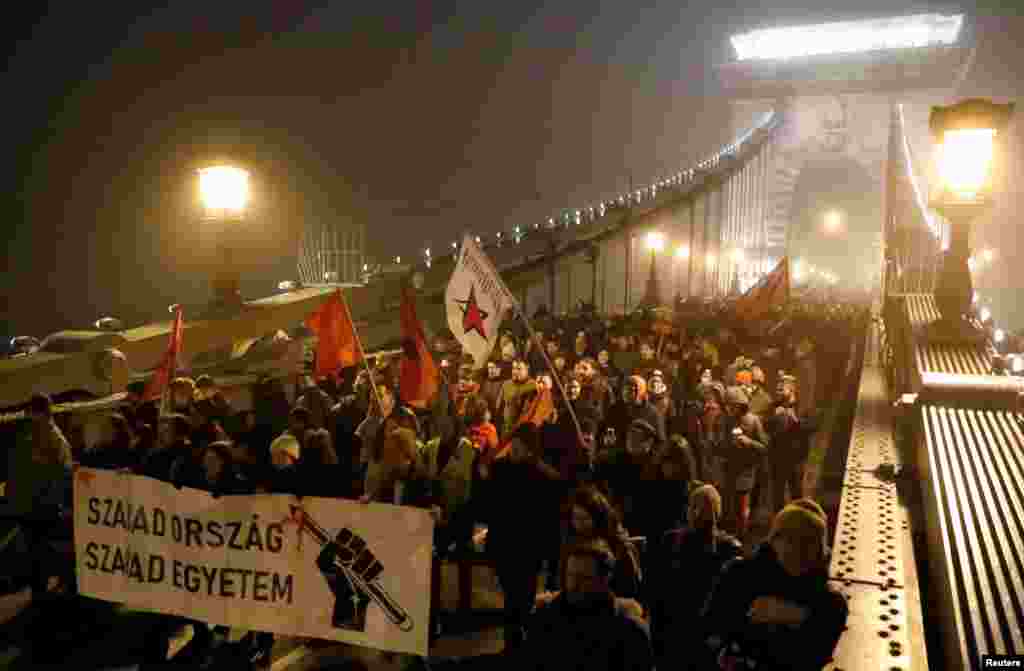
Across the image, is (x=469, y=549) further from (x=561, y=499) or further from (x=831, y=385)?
(x=831, y=385)

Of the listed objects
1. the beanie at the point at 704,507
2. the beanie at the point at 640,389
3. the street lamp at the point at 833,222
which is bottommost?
the beanie at the point at 704,507

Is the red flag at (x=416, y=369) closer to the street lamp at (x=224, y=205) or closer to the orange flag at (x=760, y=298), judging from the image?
the street lamp at (x=224, y=205)

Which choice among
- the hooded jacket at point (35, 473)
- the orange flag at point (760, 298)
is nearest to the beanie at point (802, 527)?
the hooded jacket at point (35, 473)

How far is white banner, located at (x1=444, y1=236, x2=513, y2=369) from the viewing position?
6844 mm

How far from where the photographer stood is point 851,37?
77812 mm

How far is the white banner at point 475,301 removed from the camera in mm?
6844

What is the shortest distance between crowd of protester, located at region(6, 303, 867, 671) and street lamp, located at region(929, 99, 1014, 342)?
1824mm

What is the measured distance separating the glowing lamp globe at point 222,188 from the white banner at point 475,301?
504cm

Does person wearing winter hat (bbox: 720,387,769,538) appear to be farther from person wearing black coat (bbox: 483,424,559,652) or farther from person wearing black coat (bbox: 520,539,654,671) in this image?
person wearing black coat (bbox: 520,539,654,671)

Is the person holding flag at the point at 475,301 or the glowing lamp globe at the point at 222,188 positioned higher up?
the glowing lamp globe at the point at 222,188

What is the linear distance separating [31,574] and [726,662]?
528 centimetres

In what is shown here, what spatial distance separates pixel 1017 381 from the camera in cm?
628

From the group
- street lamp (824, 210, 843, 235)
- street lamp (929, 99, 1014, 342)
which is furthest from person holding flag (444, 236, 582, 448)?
street lamp (824, 210, 843, 235)

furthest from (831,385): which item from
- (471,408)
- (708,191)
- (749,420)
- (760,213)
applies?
(760,213)
